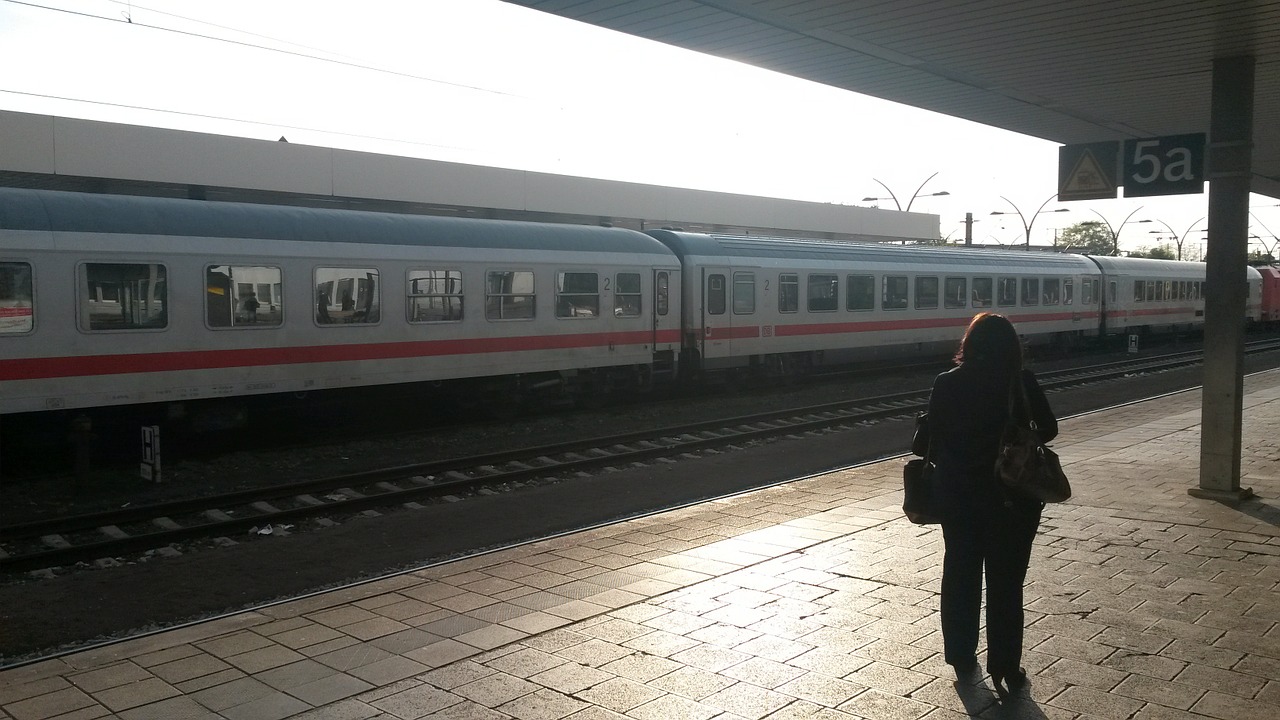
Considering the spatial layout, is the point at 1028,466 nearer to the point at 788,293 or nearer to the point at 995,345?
the point at 995,345

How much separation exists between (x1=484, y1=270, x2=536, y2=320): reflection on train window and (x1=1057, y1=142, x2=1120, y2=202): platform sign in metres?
8.11

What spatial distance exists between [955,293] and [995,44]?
1739 cm

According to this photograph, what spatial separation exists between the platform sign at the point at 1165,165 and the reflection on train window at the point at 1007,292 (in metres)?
17.5

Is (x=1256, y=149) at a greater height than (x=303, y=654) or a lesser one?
greater

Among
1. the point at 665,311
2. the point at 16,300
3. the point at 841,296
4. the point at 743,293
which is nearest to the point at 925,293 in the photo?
the point at 841,296

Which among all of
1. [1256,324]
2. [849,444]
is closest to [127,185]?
[849,444]

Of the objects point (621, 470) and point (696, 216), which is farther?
point (696, 216)

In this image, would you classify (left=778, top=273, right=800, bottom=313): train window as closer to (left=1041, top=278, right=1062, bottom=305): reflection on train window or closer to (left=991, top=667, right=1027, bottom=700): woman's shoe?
(left=1041, top=278, right=1062, bottom=305): reflection on train window

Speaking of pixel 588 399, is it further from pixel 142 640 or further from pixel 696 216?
pixel 696 216

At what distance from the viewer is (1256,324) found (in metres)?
45.7

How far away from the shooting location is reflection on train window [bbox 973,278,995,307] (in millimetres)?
25875

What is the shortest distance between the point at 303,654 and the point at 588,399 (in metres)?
12.6

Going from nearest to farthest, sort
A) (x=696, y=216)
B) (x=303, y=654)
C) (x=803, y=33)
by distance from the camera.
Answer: (x=303, y=654), (x=803, y=33), (x=696, y=216)

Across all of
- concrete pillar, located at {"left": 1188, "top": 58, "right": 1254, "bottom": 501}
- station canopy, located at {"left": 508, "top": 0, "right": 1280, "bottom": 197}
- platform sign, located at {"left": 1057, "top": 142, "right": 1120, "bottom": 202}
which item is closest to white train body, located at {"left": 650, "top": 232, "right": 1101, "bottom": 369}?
station canopy, located at {"left": 508, "top": 0, "right": 1280, "bottom": 197}
